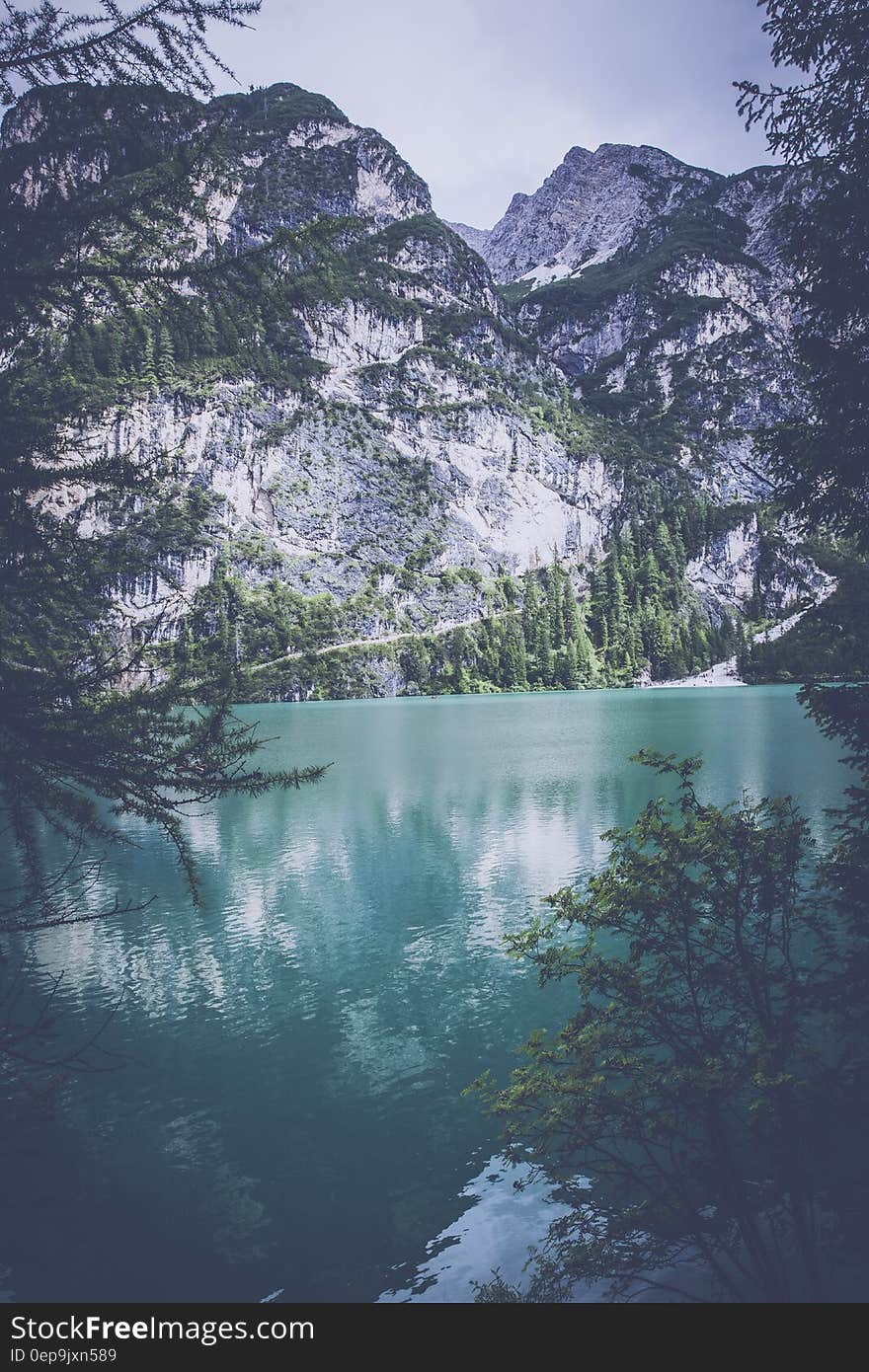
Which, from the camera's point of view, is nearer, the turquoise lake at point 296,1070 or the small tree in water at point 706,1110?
the small tree in water at point 706,1110

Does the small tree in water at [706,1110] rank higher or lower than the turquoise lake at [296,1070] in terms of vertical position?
higher

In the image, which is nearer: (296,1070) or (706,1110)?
(706,1110)

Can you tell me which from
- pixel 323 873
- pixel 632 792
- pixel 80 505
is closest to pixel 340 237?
pixel 80 505

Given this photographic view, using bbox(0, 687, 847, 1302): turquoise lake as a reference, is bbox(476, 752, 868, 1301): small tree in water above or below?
above

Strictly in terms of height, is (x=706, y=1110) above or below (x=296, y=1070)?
above

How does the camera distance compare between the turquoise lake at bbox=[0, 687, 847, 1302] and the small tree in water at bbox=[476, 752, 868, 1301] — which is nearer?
the small tree in water at bbox=[476, 752, 868, 1301]

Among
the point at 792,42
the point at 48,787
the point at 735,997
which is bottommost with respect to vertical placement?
the point at 735,997

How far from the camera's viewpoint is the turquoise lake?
8.12 metres

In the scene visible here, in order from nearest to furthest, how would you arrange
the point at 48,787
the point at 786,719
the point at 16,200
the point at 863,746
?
1. the point at 16,200
2. the point at 48,787
3. the point at 863,746
4. the point at 786,719

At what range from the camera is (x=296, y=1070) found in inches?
488

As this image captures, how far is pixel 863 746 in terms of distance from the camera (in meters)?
9.71

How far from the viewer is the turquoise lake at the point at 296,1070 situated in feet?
26.6
